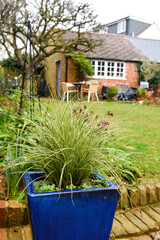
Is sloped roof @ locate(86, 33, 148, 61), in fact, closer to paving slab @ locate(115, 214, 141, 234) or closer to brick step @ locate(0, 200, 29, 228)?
paving slab @ locate(115, 214, 141, 234)

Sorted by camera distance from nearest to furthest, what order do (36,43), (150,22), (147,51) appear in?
(36,43), (147,51), (150,22)

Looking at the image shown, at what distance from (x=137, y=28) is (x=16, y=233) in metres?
28.4

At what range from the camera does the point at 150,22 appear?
91.9 feet

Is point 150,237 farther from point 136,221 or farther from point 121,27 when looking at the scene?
point 121,27

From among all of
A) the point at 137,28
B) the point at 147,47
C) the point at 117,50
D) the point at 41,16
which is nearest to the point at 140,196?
the point at 41,16

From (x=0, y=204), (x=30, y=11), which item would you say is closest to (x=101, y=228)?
(x=0, y=204)

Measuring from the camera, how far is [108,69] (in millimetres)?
17578

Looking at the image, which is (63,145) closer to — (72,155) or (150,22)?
(72,155)

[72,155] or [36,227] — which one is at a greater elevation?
[72,155]

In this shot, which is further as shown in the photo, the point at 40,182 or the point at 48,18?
the point at 48,18

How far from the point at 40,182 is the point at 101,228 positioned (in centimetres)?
53

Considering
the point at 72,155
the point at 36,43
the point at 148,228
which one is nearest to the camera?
the point at 72,155

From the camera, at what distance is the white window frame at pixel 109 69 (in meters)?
17.2

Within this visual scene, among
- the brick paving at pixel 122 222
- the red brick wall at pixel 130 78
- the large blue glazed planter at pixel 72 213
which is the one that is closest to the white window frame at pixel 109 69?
the red brick wall at pixel 130 78
